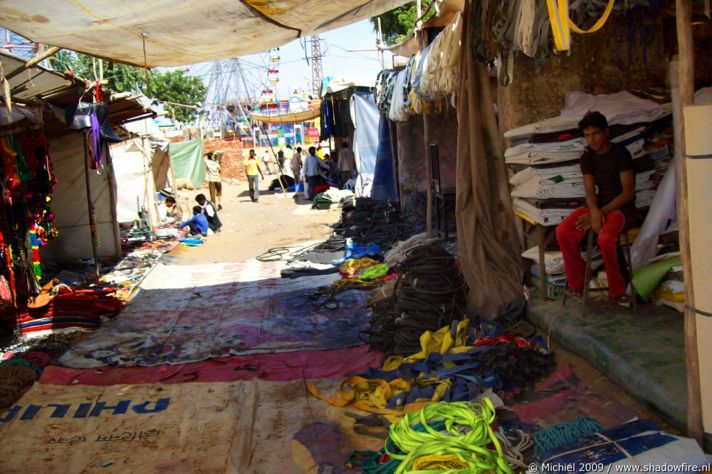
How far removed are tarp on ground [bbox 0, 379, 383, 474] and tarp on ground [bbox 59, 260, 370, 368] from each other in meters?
0.96

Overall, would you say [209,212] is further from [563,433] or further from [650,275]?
[563,433]

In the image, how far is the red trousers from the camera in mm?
4594

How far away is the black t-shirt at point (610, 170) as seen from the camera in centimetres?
476

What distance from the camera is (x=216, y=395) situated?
206 inches

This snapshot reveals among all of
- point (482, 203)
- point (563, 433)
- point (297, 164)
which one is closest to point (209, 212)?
point (297, 164)

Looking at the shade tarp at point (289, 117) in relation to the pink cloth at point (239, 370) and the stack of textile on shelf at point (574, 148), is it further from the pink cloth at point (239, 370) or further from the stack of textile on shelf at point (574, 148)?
the stack of textile on shelf at point (574, 148)

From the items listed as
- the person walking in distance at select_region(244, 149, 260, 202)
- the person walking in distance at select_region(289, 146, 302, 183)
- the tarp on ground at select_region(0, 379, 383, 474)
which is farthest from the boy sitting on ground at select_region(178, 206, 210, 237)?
the tarp on ground at select_region(0, 379, 383, 474)

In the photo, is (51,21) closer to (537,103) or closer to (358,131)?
(537,103)

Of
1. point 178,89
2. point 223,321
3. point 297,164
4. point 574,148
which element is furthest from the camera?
point 178,89

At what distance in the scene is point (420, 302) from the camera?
19.1ft

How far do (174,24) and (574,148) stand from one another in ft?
11.7

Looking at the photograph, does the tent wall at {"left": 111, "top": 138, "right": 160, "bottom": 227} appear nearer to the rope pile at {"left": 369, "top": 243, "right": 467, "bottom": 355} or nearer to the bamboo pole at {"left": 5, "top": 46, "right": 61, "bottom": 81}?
the bamboo pole at {"left": 5, "top": 46, "right": 61, "bottom": 81}

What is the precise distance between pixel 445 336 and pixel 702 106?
9.63 ft

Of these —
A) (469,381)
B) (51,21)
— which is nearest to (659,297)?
(469,381)
